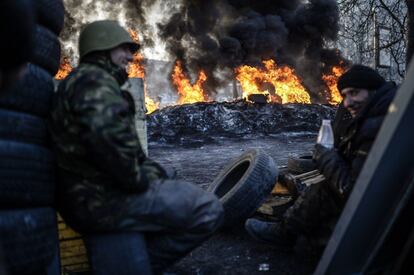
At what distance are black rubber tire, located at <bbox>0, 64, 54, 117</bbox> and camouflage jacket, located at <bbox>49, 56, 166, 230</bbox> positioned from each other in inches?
4.1

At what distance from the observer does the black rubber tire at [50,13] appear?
98.8 inches

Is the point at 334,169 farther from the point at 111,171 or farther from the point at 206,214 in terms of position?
the point at 111,171

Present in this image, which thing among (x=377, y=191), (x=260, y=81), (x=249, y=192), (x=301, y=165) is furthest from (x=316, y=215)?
(x=260, y=81)

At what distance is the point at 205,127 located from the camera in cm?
1480

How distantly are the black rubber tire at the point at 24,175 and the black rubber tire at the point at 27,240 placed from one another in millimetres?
66

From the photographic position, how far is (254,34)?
22.8 m

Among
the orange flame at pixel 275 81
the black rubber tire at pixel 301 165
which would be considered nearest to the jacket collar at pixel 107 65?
the black rubber tire at pixel 301 165

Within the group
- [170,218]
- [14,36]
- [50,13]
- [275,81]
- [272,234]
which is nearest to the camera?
[14,36]

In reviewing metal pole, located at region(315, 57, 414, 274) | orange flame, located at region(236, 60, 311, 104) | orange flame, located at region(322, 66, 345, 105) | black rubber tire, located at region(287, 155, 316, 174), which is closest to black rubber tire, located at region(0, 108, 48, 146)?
metal pole, located at region(315, 57, 414, 274)

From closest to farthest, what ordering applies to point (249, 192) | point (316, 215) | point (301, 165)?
point (316, 215) → point (249, 192) → point (301, 165)

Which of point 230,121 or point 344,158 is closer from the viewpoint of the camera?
point 344,158

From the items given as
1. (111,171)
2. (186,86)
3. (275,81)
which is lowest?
(186,86)

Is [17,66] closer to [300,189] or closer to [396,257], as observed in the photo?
[396,257]

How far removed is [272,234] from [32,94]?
244 cm
